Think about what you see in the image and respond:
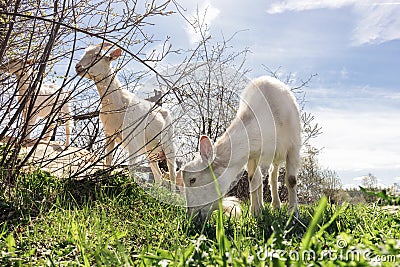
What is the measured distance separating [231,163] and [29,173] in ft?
7.79

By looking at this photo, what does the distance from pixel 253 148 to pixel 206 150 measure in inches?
29.4

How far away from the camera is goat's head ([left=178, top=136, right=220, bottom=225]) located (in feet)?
13.5

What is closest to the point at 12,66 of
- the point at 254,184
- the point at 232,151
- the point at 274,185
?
the point at 232,151

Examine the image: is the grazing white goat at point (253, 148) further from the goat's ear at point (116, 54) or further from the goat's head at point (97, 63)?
the goat's head at point (97, 63)

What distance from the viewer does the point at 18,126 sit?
4.51 metres

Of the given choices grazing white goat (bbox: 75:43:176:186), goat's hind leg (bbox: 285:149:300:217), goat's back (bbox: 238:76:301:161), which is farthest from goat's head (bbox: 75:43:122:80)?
goat's hind leg (bbox: 285:149:300:217)

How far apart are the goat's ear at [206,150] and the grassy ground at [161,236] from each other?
1.98 feet

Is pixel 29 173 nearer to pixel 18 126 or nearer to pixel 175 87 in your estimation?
pixel 18 126

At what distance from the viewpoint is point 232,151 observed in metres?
4.50

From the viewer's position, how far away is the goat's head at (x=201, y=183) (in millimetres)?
4109

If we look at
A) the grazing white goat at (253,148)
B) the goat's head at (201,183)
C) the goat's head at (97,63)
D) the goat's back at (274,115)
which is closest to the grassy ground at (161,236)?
the goat's head at (201,183)

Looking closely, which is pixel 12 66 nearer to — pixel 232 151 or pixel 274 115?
pixel 232 151

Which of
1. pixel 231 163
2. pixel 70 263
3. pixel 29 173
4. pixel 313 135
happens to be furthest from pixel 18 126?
pixel 313 135

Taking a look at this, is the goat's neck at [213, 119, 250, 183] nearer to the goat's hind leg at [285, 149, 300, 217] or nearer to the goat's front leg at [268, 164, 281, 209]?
the goat's hind leg at [285, 149, 300, 217]
